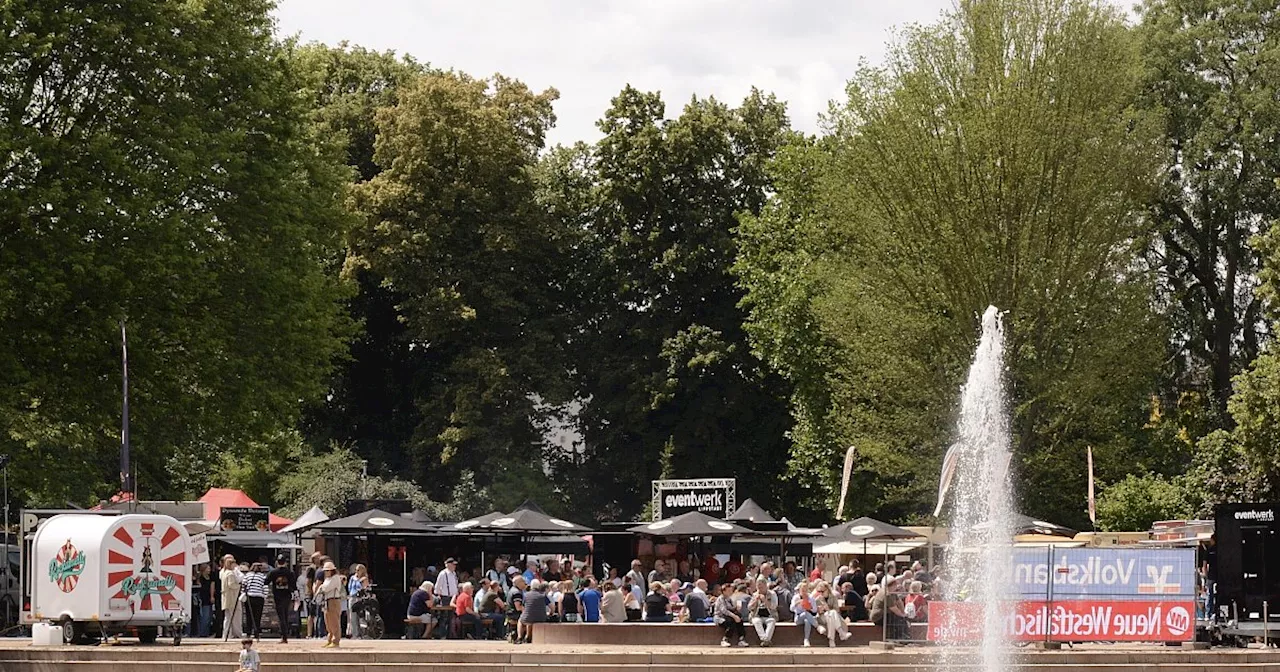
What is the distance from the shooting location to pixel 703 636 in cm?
3158

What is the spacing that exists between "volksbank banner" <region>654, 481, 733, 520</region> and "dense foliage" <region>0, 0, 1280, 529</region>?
857 centimetres

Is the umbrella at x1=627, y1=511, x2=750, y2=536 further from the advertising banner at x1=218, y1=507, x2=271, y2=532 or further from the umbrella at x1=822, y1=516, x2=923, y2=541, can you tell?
the advertising banner at x1=218, y1=507, x2=271, y2=532

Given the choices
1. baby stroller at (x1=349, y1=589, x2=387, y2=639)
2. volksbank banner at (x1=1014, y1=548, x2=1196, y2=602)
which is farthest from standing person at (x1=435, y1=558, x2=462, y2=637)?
volksbank banner at (x1=1014, y1=548, x2=1196, y2=602)

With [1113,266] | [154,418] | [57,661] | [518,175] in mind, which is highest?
[518,175]

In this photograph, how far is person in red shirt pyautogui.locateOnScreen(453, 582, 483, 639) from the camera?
117ft

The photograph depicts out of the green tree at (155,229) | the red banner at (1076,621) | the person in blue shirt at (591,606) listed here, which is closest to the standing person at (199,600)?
the green tree at (155,229)

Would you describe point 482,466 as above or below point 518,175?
below

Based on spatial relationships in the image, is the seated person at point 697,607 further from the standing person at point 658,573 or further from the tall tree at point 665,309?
the tall tree at point 665,309

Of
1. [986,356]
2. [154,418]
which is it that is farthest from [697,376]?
Answer: [986,356]

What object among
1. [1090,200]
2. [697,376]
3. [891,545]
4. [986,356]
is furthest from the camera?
[697,376]

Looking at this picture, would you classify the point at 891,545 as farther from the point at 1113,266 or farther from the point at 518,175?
the point at 518,175

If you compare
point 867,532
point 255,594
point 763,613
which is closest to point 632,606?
point 763,613

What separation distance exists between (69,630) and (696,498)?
1766cm

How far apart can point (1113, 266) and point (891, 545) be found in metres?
12.7
